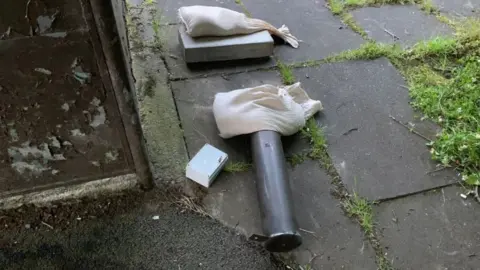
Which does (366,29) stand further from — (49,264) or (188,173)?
(49,264)

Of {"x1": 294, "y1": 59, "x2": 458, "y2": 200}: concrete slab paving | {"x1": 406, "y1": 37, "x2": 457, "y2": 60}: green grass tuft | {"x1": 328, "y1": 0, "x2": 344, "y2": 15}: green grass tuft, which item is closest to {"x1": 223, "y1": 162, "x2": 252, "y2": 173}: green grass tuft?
{"x1": 294, "y1": 59, "x2": 458, "y2": 200}: concrete slab paving

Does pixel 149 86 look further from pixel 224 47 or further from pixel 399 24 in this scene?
pixel 399 24

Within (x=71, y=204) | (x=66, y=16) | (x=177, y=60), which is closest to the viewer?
(x=66, y=16)

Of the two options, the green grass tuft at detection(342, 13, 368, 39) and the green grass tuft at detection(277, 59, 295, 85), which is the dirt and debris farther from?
the green grass tuft at detection(342, 13, 368, 39)

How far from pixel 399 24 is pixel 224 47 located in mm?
1354

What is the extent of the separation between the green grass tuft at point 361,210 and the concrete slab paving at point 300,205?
0.04 metres

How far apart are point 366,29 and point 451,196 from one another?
1466 millimetres

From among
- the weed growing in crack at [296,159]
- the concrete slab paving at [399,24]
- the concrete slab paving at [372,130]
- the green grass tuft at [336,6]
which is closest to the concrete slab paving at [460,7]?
the concrete slab paving at [399,24]

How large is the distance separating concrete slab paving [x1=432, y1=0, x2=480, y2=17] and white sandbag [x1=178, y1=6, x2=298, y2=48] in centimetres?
147

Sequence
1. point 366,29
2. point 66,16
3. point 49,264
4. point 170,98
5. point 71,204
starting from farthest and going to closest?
point 366,29, point 170,98, point 71,204, point 49,264, point 66,16

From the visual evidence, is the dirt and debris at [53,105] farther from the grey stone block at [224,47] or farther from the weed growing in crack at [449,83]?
the weed growing in crack at [449,83]

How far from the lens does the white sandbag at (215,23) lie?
2.94 m

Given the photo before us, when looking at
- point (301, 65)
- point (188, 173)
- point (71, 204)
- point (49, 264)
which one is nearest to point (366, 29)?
point (301, 65)

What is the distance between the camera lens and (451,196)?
7.85 ft
